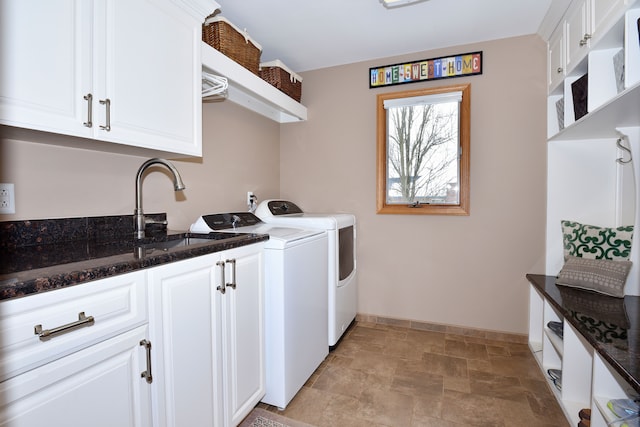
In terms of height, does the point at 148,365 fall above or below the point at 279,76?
below

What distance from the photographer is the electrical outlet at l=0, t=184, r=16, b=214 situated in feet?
4.12

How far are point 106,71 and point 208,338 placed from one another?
1.16 m

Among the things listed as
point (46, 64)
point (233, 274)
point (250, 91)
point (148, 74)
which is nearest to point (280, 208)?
point (250, 91)

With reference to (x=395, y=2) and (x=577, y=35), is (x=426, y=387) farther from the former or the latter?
(x=395, y=2)

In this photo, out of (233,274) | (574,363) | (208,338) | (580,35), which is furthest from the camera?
(580,35)

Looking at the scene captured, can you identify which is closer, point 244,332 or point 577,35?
point 244,332

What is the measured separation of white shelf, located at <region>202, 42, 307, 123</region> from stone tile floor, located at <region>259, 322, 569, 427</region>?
201cm

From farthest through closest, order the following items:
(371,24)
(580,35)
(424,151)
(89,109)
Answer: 1. (424,151)
2. (371,24)
3. (580,35)
4. (89,109)

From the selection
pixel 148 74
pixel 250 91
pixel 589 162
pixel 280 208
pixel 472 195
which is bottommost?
pixel 280 208

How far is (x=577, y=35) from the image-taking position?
1.84m

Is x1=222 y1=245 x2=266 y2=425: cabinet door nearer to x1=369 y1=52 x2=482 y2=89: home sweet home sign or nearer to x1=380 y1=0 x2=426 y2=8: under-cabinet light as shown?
x1=380 y1=0 x2=426 y2=8: under-cabinet light

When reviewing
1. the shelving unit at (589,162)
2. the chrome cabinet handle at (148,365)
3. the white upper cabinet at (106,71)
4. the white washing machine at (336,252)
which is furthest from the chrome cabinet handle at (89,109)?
the shelving unit at (589,162)

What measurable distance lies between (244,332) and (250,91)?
1.61 metres

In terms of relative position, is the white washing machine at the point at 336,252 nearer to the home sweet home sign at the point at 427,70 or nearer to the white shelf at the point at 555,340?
the home sweet home sign at the point at 427,70
